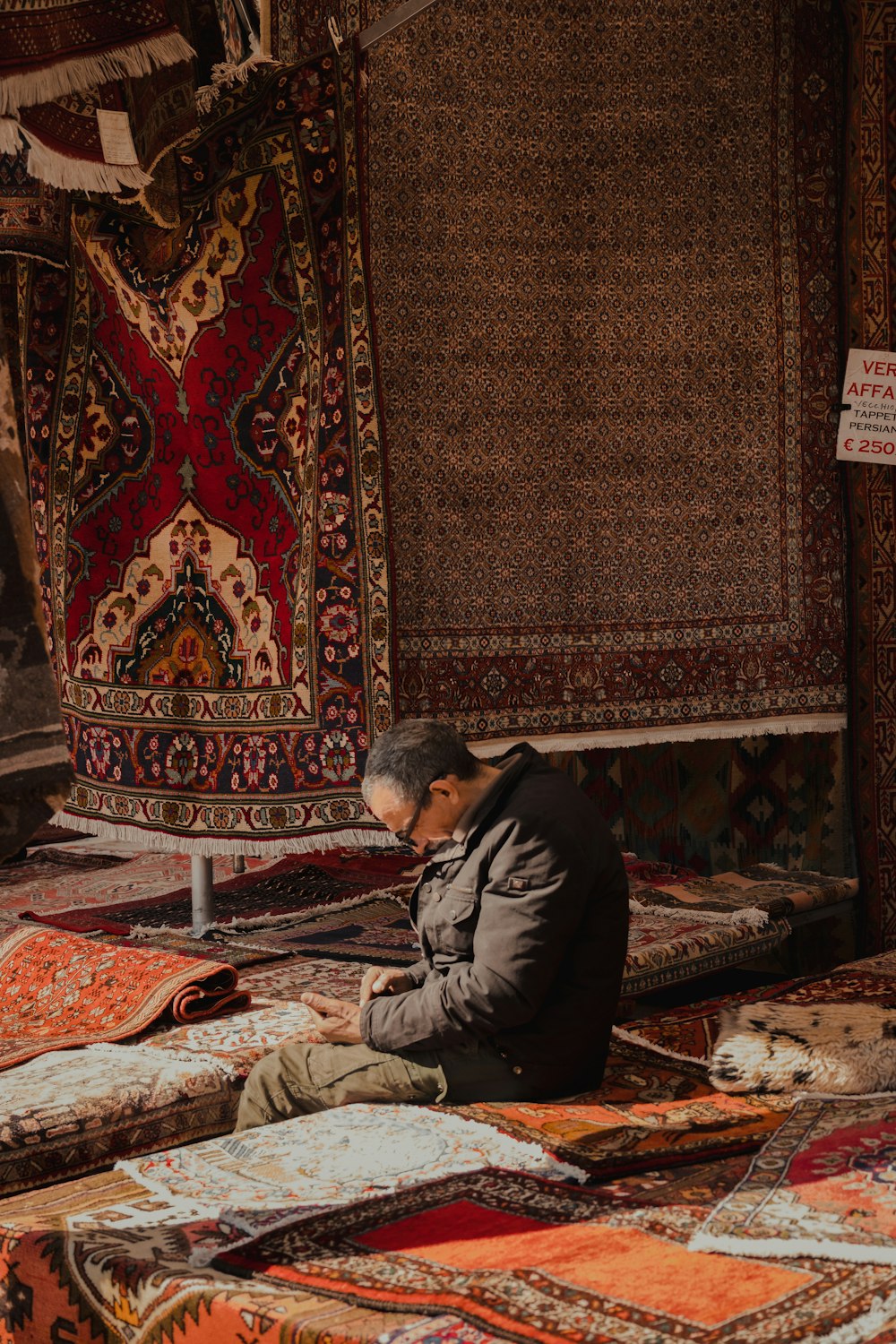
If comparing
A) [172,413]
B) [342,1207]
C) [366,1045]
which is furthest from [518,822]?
[172,413]

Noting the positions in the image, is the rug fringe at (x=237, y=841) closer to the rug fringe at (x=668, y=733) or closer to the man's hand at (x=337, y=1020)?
the rug fringe at (x=668, y=733)

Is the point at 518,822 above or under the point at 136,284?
under

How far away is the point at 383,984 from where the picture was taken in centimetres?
348

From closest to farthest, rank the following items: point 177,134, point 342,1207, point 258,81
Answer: point 342,1207 → point 177,134 → point 258,81

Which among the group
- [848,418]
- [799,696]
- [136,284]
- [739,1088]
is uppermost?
[136,284]

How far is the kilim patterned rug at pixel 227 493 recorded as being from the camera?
4566mm

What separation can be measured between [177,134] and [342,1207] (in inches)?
98.2

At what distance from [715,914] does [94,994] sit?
223cm

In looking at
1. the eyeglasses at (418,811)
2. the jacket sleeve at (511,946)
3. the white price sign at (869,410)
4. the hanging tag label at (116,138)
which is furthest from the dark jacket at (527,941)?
the white price sign at (869,410)

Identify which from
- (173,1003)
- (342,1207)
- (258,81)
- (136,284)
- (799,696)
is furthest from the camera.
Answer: (799,696)

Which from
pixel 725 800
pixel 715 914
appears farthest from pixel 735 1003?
pixel 725 800

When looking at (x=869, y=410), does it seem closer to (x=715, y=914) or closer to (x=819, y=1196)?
(x=715, y=914)

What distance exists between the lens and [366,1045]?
336cm

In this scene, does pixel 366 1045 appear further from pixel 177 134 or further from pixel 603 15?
pixel 603 15
